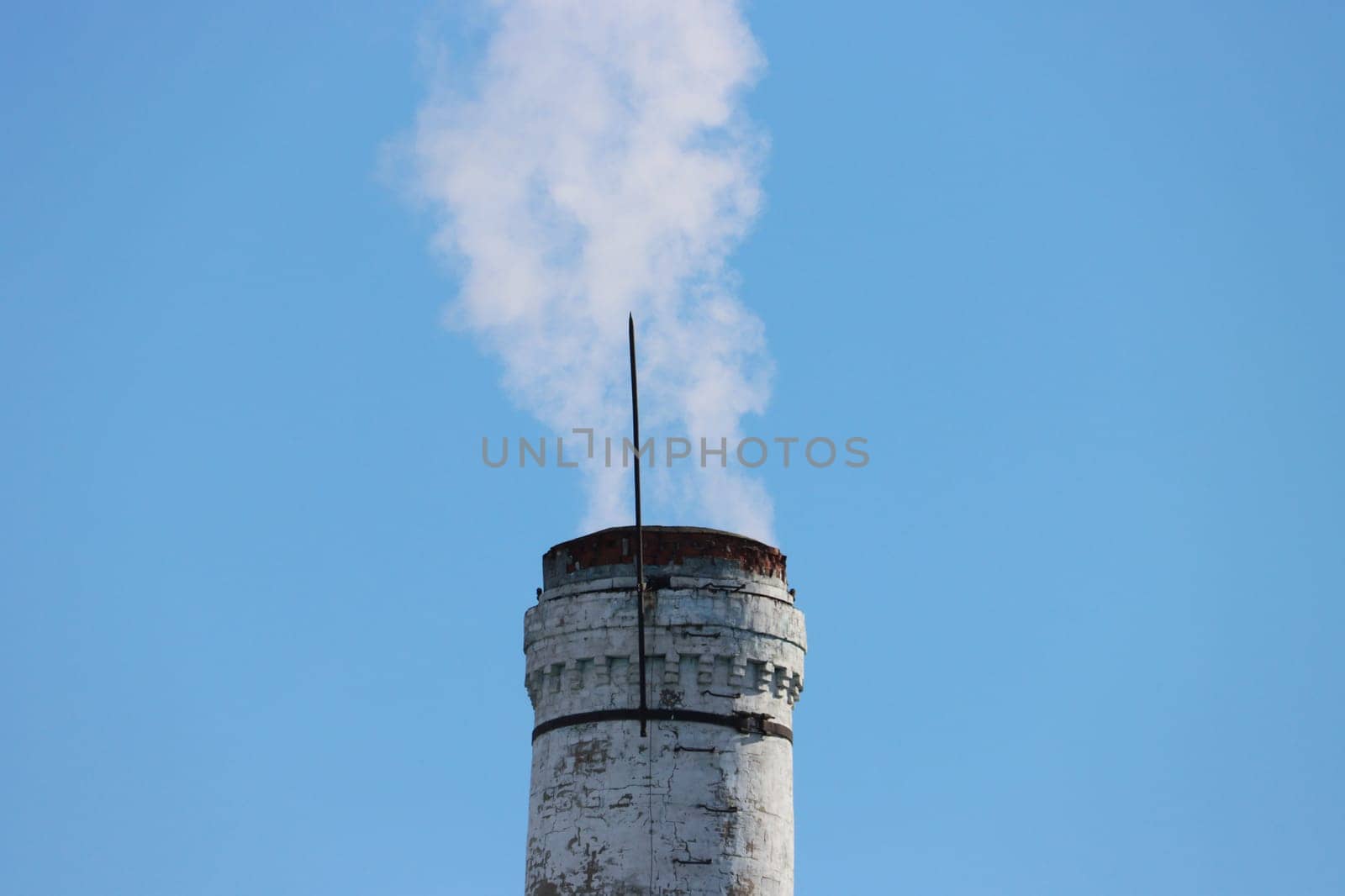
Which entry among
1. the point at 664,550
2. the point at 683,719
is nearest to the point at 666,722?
the point at 683,719

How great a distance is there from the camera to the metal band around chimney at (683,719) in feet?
107

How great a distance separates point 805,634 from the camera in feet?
113

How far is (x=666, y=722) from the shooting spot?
3256 centimetres

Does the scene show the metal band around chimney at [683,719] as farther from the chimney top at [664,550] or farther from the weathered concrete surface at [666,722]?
the chimney top at [664,550]

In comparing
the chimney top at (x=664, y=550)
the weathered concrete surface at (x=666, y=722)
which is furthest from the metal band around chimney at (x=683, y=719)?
the chimney top at (x=664, y=550)

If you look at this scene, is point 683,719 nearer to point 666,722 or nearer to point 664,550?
point 666,722

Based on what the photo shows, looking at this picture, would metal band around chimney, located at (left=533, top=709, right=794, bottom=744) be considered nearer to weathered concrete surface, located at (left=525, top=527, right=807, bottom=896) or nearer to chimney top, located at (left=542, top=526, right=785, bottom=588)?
weathered concrete surface, located at (left=525, top=527, right=807, bottom=896)

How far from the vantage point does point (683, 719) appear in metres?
32.6

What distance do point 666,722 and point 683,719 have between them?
250 mm

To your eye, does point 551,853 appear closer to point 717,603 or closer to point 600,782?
point 600,782

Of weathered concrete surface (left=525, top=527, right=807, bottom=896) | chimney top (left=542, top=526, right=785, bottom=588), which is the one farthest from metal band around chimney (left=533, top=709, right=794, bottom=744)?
chimney top (left=542, top=526, right=785, bottom=588)

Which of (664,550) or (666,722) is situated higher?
(664,550)

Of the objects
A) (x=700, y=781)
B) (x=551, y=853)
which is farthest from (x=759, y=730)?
(x=551, y=853)

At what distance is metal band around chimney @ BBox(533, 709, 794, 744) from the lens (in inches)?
1283
